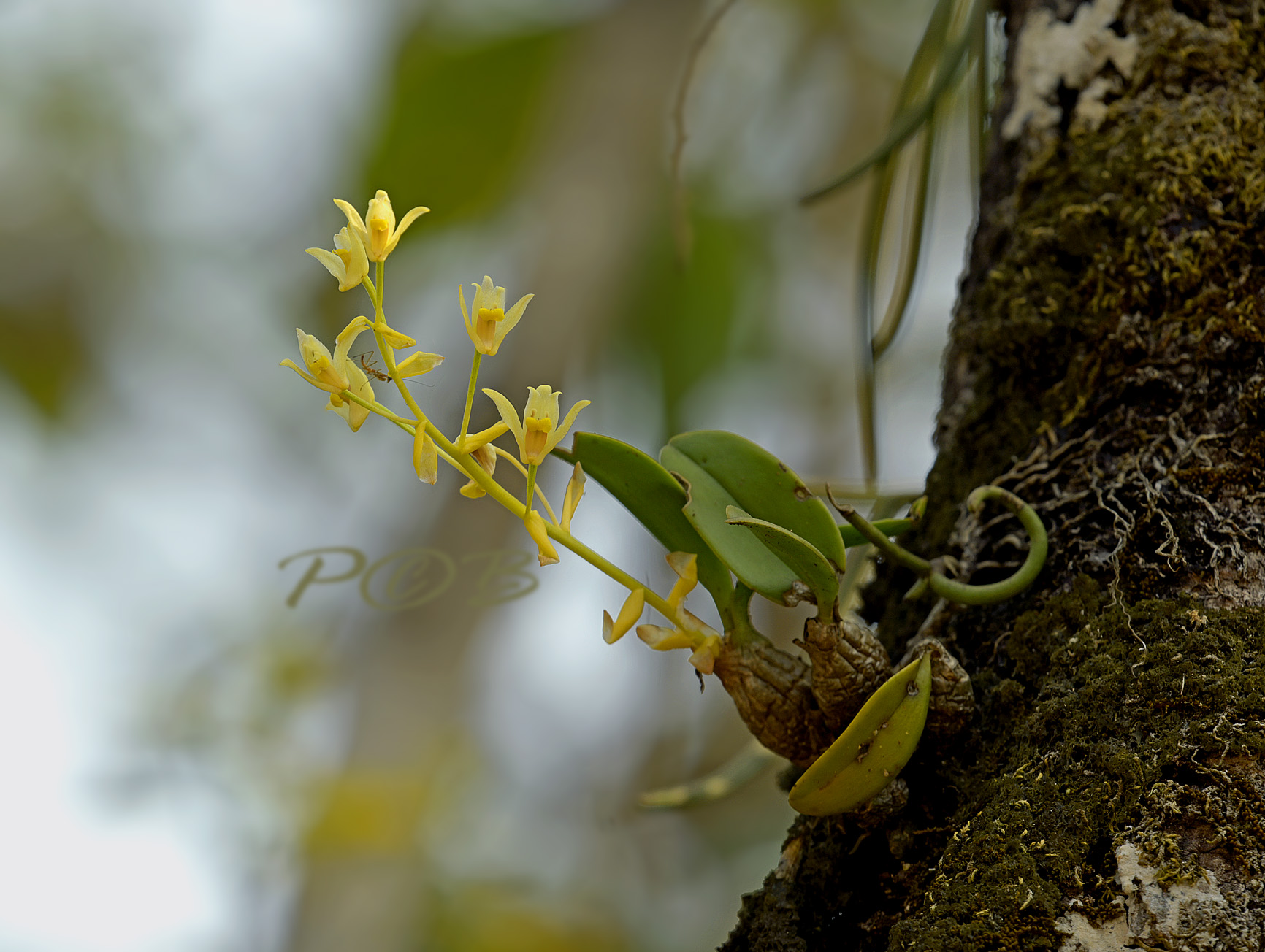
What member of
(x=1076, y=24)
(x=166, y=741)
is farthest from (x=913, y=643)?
(x=166, y=741)

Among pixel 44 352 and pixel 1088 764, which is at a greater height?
pixel 44 352

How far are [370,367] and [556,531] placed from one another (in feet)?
0.42

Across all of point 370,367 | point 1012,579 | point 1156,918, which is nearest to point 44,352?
point 370,367

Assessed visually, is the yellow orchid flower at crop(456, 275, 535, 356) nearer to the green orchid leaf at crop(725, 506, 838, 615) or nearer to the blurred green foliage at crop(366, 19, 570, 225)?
the green orchid leaf at crop(725, 506, 838, 615)

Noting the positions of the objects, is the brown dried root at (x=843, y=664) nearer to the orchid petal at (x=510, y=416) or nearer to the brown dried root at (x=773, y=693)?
the brown dried root at (x=773, y=693)

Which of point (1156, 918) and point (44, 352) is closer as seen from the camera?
point (1156, 918)

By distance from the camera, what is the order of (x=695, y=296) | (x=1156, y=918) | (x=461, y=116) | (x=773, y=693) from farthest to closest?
1. (x=461, y=116)
2. (x=695, y=296)
3. (x=773, y=693)
4. (x=1156, y=918)

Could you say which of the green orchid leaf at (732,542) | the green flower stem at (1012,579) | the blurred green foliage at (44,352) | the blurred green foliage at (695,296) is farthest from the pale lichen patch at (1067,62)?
the blurred green foliage at (44,352)

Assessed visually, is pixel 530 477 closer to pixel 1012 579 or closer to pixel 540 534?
pixel 540 534

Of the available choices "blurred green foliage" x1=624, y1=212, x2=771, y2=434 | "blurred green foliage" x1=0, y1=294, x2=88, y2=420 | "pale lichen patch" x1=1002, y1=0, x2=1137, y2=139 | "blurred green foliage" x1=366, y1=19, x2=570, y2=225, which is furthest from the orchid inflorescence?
"blurred green foliage" x1=0, y1=294, x2=88, y2=420

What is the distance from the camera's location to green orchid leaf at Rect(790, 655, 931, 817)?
379 millimetres

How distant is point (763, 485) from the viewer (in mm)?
424

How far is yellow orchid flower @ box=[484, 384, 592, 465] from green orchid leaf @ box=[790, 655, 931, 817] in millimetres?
170

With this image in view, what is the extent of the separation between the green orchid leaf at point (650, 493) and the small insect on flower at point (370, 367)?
0.08 meters
